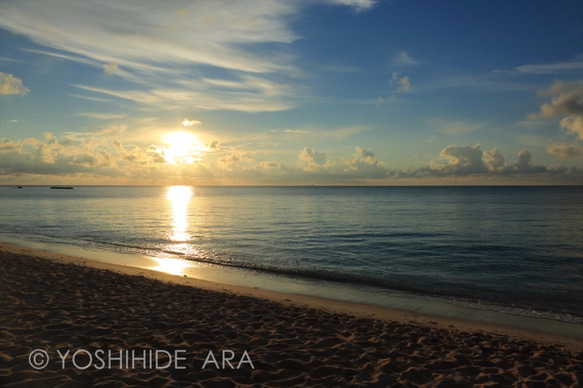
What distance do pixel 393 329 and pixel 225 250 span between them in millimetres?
17126

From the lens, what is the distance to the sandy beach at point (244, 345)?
21.1 ft

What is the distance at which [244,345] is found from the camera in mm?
7824

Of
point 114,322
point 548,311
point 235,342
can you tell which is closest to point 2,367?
point 114,322

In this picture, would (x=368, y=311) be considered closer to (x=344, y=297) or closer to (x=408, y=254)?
(x=344, y=297)

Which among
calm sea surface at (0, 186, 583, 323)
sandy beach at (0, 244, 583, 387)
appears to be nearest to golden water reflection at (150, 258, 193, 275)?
calm sea surface at (0, 186, 583, 323)

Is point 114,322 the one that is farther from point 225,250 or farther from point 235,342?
point 225,250
